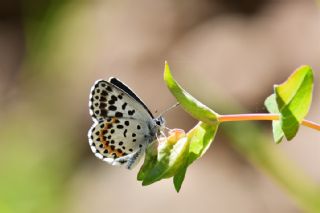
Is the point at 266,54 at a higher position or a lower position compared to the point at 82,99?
lower

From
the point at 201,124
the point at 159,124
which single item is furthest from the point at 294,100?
the point at 159,124

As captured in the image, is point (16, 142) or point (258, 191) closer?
point (258, 191)

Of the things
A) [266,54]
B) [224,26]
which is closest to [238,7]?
[224,26]

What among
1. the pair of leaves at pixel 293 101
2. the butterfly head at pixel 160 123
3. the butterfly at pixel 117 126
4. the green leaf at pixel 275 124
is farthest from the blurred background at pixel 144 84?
the pair of leaves at pixel 293 101

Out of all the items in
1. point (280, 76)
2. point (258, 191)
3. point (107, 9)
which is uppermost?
point (107, 9)

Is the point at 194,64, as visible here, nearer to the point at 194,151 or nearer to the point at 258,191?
the point at 258,191

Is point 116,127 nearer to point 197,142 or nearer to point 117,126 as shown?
point 117,126
